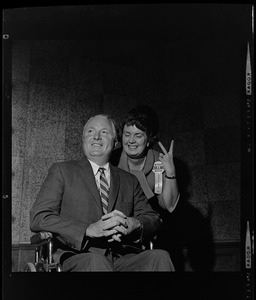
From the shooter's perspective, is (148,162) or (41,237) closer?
(41,237)

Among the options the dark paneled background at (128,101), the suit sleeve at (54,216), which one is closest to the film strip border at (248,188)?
the dark paneled background at (128,101)

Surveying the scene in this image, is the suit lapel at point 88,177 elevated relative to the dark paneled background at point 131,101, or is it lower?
lower

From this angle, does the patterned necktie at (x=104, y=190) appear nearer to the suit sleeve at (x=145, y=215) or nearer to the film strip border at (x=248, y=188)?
the suit sleeve at (x=145, y=215)

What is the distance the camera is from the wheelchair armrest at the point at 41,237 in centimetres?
301

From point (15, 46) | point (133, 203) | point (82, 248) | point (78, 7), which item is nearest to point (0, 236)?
point (82, 248)

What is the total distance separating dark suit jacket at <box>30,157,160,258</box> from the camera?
302 centimetres

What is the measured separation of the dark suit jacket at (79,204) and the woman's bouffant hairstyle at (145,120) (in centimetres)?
20

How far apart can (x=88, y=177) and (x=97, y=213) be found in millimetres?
159

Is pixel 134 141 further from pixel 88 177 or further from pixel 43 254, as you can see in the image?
pixel 43 254

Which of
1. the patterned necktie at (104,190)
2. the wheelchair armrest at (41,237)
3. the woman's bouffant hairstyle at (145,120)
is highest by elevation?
the woman's bouffant hairstyle at (145,120)

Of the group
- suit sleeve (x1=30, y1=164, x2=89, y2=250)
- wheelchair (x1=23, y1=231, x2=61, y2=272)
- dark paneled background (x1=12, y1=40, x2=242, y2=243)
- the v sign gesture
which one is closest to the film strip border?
dark paneled background (x1=12, y1=40, x2=242, y2=243)

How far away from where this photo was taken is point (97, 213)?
3.04 m

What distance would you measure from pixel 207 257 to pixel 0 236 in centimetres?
87

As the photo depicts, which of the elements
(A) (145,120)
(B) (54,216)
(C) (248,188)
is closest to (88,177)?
(B) (54,216)
